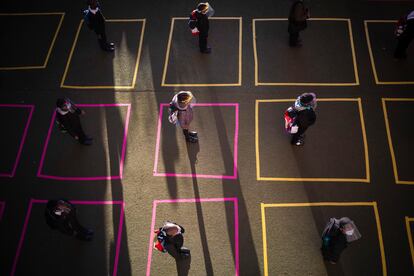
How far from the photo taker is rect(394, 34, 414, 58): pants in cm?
970

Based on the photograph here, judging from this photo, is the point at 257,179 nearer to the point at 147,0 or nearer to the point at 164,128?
the point at 164,128

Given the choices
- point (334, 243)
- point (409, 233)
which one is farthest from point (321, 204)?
point (409, 233)

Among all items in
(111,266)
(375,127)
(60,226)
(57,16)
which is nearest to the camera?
(60,226)

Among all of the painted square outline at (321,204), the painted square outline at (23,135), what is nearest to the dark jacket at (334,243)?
the painted square outline at (321,204)

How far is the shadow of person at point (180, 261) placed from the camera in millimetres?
7637

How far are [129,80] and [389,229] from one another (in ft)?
25.2

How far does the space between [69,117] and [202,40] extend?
4.42m

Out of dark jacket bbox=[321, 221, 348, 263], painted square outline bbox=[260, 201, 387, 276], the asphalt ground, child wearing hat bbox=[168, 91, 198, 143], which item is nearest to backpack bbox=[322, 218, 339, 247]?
dark jacket bbox=[321, 221, 348, 263]

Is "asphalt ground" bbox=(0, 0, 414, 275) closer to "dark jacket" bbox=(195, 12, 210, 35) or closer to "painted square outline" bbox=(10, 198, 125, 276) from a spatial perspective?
"painted square outline" bbox=(10, 198, 125, 276)

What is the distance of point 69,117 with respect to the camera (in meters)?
8.10

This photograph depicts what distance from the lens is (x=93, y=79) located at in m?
10.6

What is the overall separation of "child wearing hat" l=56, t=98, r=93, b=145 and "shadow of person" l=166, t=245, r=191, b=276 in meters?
3.58

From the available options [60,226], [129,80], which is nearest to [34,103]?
[129,80]

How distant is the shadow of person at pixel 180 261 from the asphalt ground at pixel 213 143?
0.07 meters
